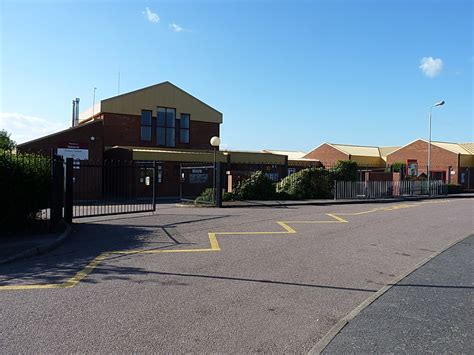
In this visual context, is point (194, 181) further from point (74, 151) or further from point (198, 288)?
point (198, 288)

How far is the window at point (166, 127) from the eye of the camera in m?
35.8

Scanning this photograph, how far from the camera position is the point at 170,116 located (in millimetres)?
36562

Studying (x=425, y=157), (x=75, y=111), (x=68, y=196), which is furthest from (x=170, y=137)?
(x=425, y=157)

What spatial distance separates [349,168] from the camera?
99.8 ft

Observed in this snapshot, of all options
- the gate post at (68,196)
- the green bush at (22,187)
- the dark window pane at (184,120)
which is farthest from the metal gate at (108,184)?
the green bush at (22,187)

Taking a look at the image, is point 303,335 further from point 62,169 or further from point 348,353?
point 62,169

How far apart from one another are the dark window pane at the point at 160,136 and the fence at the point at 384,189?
48.6ft

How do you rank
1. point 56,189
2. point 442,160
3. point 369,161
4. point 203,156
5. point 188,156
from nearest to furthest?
1. point 56,189
2. point 188,156
3. point 203,156
4. point 442,160
5. point 369,161

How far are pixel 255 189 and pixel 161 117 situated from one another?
13.9 meters

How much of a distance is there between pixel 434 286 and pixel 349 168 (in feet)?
79.4

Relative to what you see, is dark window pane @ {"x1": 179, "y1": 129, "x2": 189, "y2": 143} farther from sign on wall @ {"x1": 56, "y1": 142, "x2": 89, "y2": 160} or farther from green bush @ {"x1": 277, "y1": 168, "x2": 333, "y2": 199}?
green bush @ {"x1": 277, "y1": 168, "x2": 333, "y2": 199}

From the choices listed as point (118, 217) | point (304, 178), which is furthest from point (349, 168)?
point (118, 217)

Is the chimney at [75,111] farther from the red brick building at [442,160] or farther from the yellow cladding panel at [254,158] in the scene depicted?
the red brick building at [442,160]

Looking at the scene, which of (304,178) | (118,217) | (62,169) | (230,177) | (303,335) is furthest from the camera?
(304,178)
